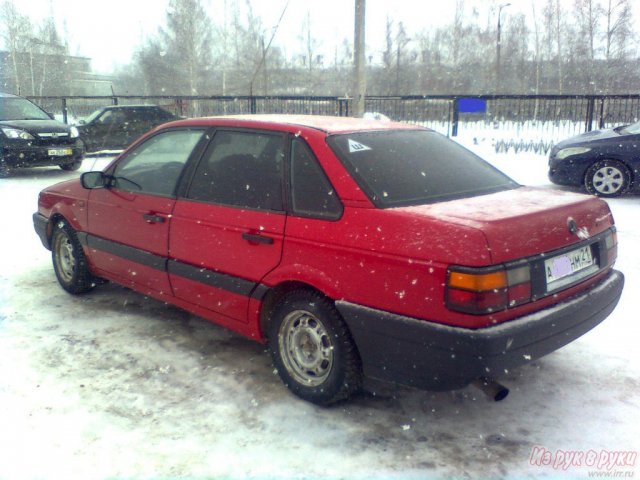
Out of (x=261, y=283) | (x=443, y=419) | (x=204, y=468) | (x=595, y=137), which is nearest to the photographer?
(x=204, y=468)

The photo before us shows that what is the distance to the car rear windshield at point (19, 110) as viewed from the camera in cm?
1238

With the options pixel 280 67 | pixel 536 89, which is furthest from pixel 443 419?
pixel 280 67

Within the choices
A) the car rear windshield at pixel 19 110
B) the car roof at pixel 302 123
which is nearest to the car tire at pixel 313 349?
the car roof at pixel 302 123

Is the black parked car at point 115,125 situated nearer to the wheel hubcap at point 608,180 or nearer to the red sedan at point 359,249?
the wheel hubcap at point 608,180

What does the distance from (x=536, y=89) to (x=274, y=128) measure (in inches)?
1796

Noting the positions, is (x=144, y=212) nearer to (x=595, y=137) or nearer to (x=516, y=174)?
(x=595, y=137)

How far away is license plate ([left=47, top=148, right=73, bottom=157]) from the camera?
11844 millimetres

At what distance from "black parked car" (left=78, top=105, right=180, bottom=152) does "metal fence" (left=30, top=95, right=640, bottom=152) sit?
9.10 feet

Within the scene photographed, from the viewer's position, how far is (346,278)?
283cm

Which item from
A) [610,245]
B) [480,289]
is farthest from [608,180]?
[480,289]

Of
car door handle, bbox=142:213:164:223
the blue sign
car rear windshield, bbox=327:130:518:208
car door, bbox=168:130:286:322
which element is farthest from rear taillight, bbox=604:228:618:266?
the blue sign

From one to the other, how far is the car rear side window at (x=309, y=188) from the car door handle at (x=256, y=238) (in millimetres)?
221

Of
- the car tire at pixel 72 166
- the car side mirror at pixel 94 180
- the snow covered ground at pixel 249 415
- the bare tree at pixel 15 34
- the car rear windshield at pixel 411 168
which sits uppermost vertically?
the bare tree at pixel 15 34

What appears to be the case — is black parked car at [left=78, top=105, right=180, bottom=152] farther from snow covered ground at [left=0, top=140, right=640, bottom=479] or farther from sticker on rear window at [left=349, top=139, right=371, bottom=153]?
sticker on rear window at [left=349, top=139, right=371, bottom=153]
